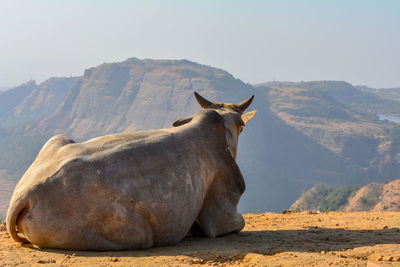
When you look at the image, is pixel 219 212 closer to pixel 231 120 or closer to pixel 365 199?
pixel 231 120

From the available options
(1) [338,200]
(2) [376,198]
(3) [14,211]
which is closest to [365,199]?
(2) [376,198]

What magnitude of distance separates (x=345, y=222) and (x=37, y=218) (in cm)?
597

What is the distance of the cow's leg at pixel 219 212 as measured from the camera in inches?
291

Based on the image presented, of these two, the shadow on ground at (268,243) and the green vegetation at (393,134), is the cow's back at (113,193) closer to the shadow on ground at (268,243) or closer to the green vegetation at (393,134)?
the shadow on ground at (268,243)

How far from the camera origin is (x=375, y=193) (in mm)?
89375

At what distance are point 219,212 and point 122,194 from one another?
201cm

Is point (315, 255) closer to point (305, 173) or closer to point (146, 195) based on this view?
point (146, 195)

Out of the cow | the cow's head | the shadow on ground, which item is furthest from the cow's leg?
the cow's head

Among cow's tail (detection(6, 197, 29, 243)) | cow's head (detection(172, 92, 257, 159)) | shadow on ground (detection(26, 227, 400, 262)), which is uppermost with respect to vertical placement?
cow's head (detection(172, 92, 257, 159))

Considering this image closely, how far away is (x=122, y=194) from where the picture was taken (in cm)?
608

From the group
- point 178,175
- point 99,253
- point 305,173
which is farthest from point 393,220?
point 305,173

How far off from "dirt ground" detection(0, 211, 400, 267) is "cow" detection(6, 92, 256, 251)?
20cm

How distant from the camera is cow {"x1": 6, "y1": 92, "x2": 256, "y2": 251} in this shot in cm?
595

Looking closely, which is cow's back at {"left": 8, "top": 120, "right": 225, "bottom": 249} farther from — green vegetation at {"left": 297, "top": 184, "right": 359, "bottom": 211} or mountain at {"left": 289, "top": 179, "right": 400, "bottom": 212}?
green vegetation at {"left": 297, "top": 184, "right": 359, "bottom": 211}
